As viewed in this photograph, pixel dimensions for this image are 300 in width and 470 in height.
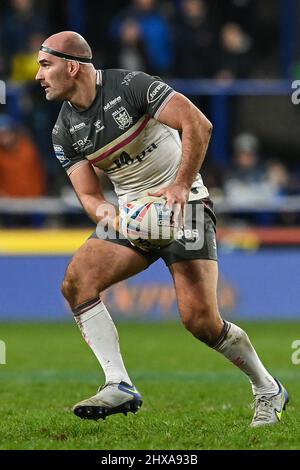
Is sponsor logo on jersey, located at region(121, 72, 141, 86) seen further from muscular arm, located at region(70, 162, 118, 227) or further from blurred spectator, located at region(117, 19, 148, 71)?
blurred spectator, located at region(117, 19, 148, 71)

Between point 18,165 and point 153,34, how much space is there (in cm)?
302

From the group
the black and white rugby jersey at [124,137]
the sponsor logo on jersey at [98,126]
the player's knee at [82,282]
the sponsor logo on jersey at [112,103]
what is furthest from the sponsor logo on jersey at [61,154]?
the player's knee at [82,282]

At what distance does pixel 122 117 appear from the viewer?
7.09m

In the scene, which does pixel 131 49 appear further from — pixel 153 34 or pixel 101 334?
pixel 101 334

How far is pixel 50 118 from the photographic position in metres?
16.0

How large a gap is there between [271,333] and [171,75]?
15.9 feet

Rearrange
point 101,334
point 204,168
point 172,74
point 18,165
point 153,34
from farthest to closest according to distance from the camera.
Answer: point 172,74 → point 153,34 → point 204,168 → point 18,165 → point 101,334

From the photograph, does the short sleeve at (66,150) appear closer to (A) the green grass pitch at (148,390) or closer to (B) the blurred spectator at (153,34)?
(A) the green grass pitch at (148,390)

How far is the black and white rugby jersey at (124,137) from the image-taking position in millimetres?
7082

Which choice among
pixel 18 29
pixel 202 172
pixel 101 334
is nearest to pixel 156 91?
pixel 101 334

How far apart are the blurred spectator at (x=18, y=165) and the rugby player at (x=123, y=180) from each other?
7944 millimetres

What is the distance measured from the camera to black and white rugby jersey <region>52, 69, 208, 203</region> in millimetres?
7082
